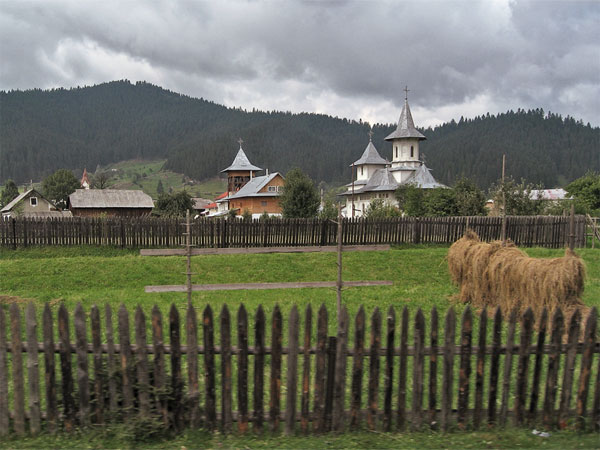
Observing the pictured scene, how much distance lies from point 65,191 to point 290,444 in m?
97.7

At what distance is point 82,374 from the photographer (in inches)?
175

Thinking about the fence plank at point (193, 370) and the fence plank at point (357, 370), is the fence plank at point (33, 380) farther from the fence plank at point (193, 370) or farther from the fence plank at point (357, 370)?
the fence plank at point (357, 370)

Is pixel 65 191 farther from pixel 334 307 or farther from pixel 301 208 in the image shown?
pixel 334 307

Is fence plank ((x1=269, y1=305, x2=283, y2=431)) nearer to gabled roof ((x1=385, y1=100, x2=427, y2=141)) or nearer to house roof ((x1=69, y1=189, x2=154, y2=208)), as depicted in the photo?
house roof ((x1=69, y1=189, x2=154, y2=208))

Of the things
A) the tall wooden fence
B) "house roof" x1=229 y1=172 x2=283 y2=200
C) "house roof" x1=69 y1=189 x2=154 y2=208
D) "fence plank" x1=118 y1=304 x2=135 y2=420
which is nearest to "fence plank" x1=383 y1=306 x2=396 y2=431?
"fence plank" x1=118 y1=304 x2=135 y2=420

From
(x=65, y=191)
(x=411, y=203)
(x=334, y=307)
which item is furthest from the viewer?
(x=65, y=191)

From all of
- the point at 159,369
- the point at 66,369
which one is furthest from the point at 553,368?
the point at 66,369

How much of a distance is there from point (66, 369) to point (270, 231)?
58.4 feet

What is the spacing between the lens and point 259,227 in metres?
21.9

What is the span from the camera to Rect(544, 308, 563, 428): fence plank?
4.62 m

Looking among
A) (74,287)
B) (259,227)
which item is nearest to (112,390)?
(74,287)

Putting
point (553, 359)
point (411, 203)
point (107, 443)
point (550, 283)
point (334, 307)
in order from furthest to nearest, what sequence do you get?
point (411, 203) < point (334, 307) < point (550, 283) < point (553, 359) < point (107, 443)

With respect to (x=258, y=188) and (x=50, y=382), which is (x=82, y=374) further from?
(x=258, y=188)

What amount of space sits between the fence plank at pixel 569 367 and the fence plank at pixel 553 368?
8cm
